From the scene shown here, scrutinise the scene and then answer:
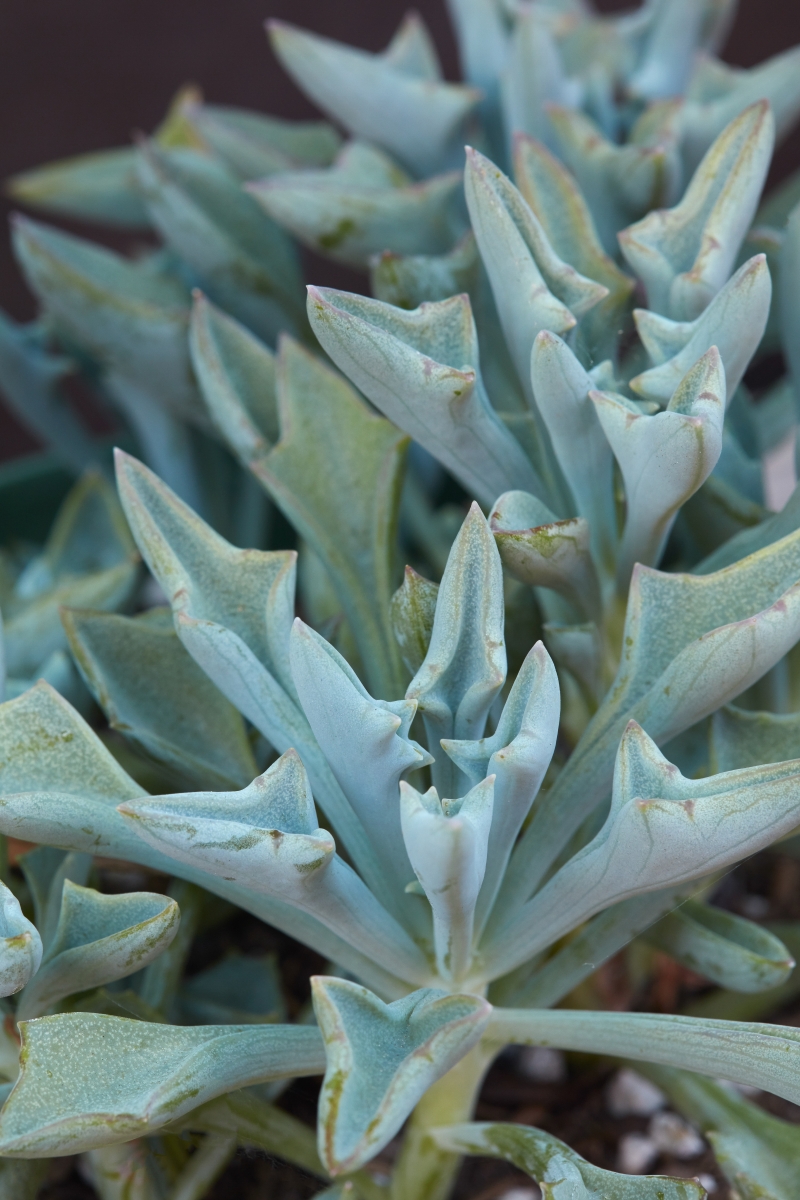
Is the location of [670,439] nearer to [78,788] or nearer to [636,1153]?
[78,788]

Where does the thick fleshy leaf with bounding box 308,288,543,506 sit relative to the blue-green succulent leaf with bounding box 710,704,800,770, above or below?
above

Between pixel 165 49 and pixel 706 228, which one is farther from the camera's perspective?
pixel 165 49

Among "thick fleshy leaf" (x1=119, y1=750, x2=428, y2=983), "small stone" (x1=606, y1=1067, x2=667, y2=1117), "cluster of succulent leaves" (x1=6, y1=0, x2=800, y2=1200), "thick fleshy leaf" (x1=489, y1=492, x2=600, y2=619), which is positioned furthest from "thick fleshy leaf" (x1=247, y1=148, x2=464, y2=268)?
"small stone" (x1=606, y1=1067, x2=667, y2=1117)

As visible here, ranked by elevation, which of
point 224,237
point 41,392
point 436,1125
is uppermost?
point 224,237

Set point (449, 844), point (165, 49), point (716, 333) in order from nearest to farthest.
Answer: point (449, 844) → point (716, 333) → point (165, 49)

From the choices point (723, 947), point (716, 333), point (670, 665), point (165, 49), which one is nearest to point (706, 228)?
point (716, 333)

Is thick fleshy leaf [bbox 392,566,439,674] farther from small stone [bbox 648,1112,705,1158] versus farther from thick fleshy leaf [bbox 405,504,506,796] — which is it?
small stone [bbox 648,1112,705,1158]

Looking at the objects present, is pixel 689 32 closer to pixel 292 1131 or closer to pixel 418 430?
pixel 418 430

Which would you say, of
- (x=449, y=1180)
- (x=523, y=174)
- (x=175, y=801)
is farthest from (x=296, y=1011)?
(x=523, y=174)
